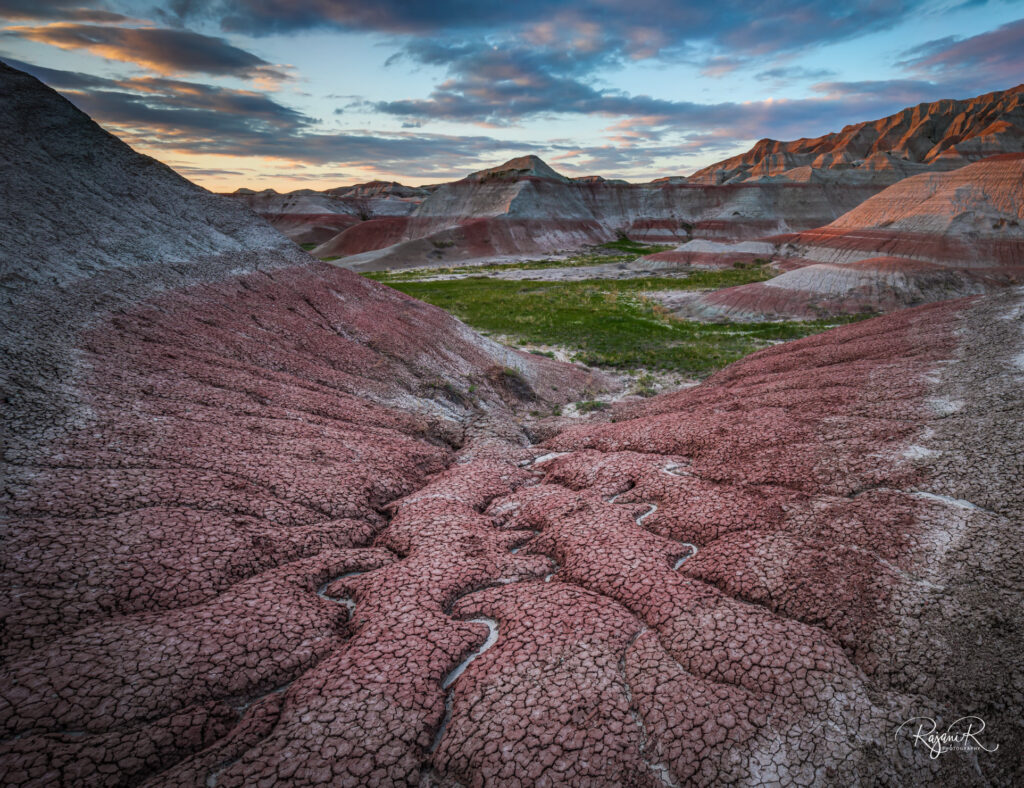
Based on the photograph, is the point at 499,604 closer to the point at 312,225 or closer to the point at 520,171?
the point at 520,171

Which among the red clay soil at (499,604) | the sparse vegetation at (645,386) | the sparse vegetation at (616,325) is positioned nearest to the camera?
the red clay soil at (499,604)

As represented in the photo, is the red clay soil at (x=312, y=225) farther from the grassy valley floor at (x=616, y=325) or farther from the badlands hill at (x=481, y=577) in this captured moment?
the badlands hill at (x=481, y=577)

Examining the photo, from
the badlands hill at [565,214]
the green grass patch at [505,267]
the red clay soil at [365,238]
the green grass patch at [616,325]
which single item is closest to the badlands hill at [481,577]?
the green grass patch at [616,325]

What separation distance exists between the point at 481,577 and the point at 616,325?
25.1m

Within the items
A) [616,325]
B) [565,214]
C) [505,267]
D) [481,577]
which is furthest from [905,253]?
[565,214]

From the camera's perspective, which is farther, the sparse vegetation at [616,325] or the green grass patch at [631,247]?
the green grass patch at [631,247]

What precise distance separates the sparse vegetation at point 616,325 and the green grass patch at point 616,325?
4 cm

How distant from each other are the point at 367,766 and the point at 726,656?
283cm

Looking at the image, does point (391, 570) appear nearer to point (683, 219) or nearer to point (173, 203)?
point (173, 203)

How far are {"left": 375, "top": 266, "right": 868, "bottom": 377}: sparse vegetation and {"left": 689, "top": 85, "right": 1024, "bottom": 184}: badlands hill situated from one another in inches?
2853

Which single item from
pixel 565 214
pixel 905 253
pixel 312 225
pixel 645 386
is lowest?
pixel 645 386

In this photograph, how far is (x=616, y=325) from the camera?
29234 mm

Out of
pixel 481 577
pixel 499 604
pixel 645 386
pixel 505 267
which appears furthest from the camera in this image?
pixel 505 267

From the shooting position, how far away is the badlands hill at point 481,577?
11.9 feet
